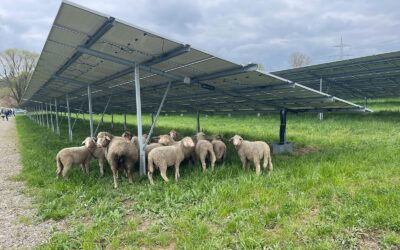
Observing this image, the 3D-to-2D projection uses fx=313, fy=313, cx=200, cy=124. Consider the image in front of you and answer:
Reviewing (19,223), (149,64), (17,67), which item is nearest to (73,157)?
(19,223)

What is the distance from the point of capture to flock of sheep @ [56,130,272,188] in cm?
681

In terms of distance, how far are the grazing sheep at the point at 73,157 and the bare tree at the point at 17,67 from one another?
64.5 metres

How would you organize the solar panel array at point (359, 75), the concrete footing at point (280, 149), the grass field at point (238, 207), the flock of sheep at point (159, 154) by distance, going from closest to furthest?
1. the grass field at point (238, 207)
2. the flock of sheep at point (159, 154)
3. the concrete footing at point (280, 149)
4. the solar panel array at point (359, 75)

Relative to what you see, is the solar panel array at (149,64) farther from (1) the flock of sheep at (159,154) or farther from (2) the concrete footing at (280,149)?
(1) the flock of sheep at (159,154)

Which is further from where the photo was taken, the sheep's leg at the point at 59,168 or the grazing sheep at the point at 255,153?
the sheep's leg at the point at 59,168

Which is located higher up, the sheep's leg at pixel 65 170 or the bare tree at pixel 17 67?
the bare tree at pixel 17 67

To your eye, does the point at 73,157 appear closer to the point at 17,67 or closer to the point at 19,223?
the point at 19,223

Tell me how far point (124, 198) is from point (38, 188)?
8.01ft

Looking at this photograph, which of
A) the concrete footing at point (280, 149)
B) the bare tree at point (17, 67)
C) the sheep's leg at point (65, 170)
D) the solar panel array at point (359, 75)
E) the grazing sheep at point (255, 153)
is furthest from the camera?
the bare tree at point (17, 67)

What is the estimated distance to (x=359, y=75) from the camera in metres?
19.2

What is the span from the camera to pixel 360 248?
3.80 meters

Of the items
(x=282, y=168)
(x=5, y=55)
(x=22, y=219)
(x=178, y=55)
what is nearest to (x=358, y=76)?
(x=282, y=168)

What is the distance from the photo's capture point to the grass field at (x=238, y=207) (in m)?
4.13

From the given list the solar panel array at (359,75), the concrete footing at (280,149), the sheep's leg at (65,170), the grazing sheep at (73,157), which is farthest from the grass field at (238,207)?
the solar panel array at (359,75)
